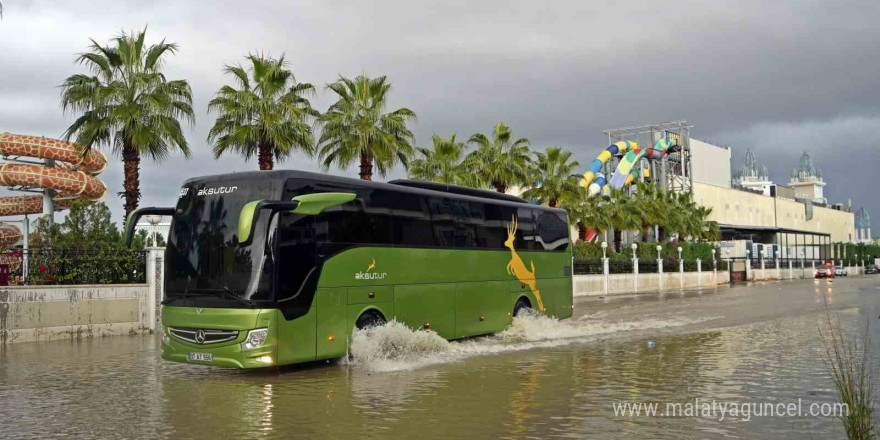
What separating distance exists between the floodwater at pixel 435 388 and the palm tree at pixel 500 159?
23224 millimetres

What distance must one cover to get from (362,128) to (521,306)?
51.8ft

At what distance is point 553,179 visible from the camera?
159 feet

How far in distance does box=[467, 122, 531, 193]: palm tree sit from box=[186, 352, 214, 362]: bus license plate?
3080 cm

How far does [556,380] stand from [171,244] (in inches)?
263

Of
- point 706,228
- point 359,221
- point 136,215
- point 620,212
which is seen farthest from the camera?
point 706,228

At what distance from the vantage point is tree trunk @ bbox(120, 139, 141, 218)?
25.7 meters

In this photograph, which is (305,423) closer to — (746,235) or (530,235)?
(530,235)

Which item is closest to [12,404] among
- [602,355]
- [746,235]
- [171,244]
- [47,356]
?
[171,244]

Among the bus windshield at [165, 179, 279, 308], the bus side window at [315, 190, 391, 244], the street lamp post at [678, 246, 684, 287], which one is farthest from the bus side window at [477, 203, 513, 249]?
the street lamp post at [678, 246, 684, 287]

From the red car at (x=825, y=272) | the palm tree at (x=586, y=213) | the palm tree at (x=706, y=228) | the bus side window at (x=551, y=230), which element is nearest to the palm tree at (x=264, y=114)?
the bus side window at (x=551, y=230)

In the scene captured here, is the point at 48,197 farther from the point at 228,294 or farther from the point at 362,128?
the point at 228,294

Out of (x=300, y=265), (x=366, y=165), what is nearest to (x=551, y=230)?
(x=300, y=265)

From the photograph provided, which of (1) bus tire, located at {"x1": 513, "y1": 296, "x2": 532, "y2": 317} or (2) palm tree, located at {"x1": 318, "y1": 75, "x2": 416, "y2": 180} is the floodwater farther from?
(2) palm tree, located at {"x1": 318, "y1": 75, "x2": 416, "y2": 180}

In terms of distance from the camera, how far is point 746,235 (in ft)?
345
